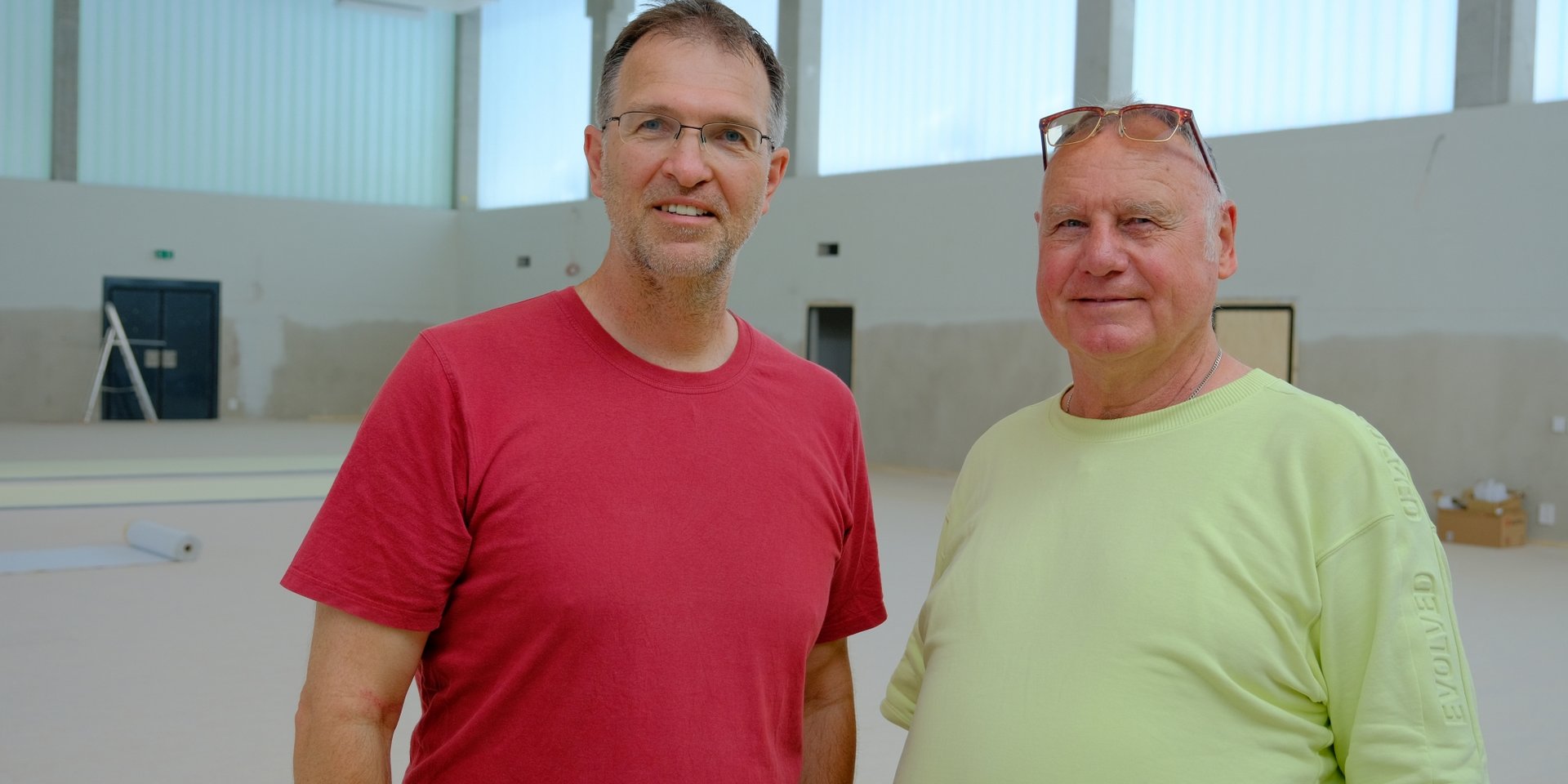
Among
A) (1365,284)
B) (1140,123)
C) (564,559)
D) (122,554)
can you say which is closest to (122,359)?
(122,554)

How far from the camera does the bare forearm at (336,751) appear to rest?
1415 mm

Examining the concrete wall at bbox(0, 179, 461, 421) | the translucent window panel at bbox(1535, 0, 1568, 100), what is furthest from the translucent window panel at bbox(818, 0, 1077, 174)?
the concrete wall at bbox(0, 179, 461, 421)

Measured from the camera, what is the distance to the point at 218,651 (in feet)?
17.6

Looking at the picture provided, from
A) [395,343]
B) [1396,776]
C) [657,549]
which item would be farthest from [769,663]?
Result: [395,343]

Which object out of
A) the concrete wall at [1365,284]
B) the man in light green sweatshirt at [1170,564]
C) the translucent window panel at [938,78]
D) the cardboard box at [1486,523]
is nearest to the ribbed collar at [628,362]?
the man in light green sweatshirt at [1170,564]

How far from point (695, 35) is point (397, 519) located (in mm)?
719

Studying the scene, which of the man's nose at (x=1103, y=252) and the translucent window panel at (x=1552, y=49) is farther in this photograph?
the translucent window panel at (x=1552, y=49)

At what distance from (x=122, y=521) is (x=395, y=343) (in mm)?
11398

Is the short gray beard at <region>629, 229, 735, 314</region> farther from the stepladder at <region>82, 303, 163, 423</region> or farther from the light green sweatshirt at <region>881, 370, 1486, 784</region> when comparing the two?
the stepladder at <region>82, 303, 163, 423</region>

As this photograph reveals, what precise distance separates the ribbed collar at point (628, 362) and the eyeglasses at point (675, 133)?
22 cm

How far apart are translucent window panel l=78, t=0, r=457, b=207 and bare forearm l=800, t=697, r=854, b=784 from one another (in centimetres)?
1946

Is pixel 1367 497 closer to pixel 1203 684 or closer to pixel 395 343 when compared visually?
pixel 1203 684

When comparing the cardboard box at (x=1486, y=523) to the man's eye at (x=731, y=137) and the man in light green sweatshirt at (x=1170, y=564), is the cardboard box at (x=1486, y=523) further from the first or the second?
the man's eye at (x=731, y=137)

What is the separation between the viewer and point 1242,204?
11.2 metres
